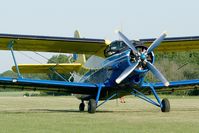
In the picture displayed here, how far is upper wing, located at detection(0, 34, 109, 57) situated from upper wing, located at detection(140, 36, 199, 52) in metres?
1.93

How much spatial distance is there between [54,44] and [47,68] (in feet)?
11.7

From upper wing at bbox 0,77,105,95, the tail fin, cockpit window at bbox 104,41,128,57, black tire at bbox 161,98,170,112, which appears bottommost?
black tire at bbox 161,98,170,112

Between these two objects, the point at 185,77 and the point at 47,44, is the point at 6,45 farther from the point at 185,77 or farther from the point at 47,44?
the point at 185,77

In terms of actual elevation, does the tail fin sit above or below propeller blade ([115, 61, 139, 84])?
above

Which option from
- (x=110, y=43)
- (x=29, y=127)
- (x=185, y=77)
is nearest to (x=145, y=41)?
(x=110, y=43)

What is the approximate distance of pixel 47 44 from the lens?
70.3 feet

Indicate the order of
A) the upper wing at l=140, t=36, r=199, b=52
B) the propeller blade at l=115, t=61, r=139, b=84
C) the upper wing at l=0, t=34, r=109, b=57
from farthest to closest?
the upper wing at l=140, t=36, r=199, b=52 < the upper wing at l=0, t=34, r=109, b=57 < the propeller blade at l=115, t=61, r=139, b=84

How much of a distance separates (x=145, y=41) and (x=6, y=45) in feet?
18.3

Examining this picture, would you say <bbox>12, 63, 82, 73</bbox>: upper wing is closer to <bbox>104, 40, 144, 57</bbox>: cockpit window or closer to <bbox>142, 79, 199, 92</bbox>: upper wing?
<bbox>104, 40, 144, 57</bbox>: cockpit window

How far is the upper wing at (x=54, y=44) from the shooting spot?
20188 mm

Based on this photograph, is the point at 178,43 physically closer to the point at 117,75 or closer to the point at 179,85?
the point at 179,85

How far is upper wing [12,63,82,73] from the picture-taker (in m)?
24.4

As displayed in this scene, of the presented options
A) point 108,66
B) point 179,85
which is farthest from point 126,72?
point 179,85

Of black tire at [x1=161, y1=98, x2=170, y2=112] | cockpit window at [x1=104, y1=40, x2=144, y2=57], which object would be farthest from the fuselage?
black tire at [x1=161, y1=98, x2=170, y2=112]
